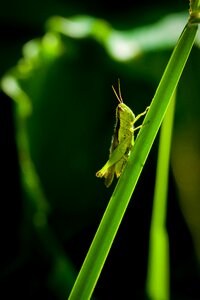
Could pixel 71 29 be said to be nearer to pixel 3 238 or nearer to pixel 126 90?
Result: pixel 126 90

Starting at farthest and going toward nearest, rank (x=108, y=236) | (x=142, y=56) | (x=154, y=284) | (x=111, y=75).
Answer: (x=111, y=75) < (x=142, y=56) < (x=154, y=284) < (x=108, y=236)

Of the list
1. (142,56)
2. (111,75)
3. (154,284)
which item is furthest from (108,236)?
(111,75)

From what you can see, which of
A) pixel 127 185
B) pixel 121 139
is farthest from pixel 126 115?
pixel 127 185

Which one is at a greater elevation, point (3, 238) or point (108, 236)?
point (108, 236)

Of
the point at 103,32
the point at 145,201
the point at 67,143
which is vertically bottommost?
the point at 145,201

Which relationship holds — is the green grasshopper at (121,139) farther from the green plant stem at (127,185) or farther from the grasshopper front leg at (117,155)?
the green plant stem at (127,185)

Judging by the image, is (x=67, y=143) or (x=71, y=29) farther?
(x=67, y=143)
